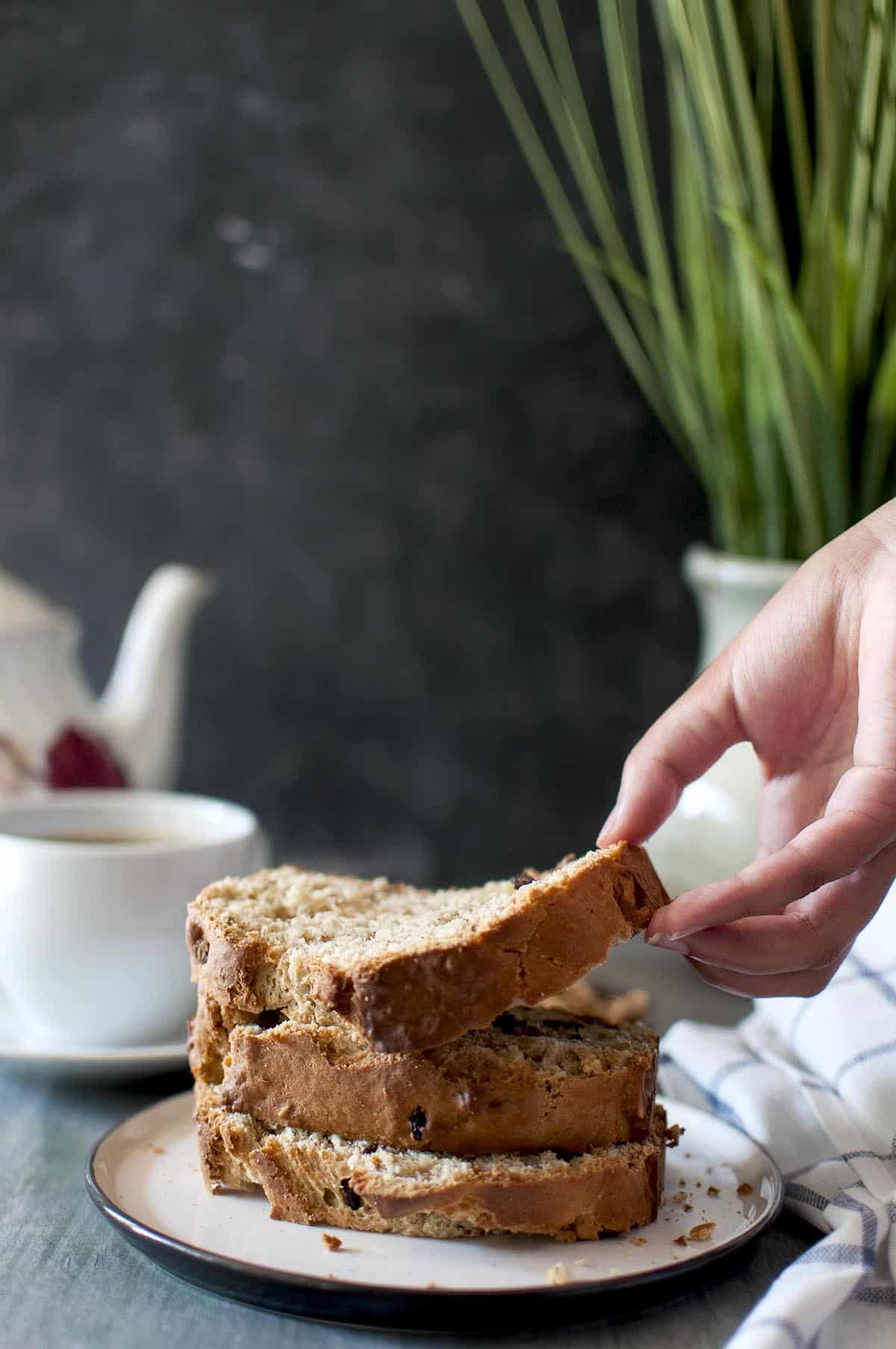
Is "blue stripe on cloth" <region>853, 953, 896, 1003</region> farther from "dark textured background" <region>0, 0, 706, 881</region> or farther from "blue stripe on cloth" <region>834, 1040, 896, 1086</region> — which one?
"dark textured background" <region>0, 0, 706, 881</region>

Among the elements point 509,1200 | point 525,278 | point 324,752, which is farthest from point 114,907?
point 525,278

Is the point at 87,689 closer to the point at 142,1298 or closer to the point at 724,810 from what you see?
the point at 724,810

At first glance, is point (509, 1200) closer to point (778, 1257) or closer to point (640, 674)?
point (778, 1257)

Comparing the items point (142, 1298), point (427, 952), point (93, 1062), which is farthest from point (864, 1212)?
point (93, 1062)

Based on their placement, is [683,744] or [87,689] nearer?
[683,744]

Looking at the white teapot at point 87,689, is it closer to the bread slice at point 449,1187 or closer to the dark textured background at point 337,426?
the dark textured background at point 337,426
